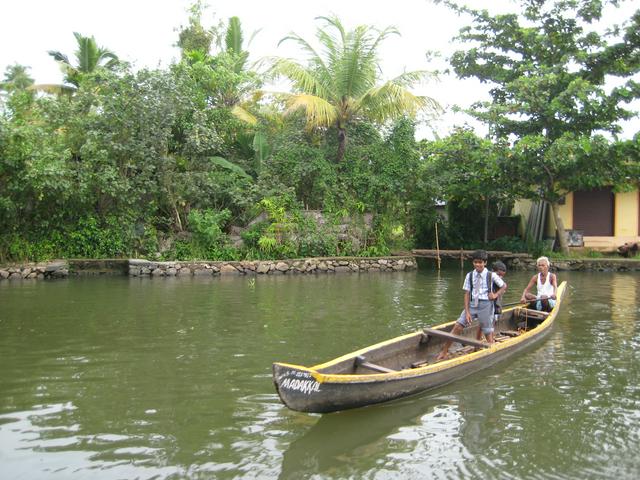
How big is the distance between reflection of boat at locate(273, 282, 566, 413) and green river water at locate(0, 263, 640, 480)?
0.21 m

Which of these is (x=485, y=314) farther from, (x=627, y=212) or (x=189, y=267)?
(x=627, y=212)

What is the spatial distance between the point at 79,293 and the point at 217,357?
7.48 meters

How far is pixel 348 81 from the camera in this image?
2064 centimetres

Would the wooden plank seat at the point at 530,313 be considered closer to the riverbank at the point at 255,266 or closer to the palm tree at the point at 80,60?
the riverbank at the point at 255,266

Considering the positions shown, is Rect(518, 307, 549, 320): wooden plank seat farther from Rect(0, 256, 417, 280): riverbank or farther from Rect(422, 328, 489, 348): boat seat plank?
Rect(0, 256, 417, 280): riverbank

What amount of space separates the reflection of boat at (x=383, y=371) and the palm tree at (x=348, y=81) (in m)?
13.2

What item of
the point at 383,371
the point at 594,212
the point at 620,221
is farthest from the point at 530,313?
the point at 620,221

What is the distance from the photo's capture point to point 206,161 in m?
20.8

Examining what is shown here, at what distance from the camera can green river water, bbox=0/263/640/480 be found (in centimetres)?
Result: 474

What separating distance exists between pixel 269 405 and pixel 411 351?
229cm

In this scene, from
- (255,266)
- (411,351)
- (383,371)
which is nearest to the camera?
(383,371)

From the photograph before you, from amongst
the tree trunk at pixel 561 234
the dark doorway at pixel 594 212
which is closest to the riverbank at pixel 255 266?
the tree trunk at pixel 561 234

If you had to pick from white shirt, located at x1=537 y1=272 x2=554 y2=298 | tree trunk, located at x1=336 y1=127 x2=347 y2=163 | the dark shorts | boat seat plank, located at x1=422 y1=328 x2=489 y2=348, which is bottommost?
boat seat plank, located at x1=422 y1=328 x2=489 y2=348

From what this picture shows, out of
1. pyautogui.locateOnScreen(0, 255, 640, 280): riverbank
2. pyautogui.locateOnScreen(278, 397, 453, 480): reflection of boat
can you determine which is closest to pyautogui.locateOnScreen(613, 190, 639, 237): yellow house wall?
pyautogui.locateOnScreen(0, 255, 640, 280): riverbank
